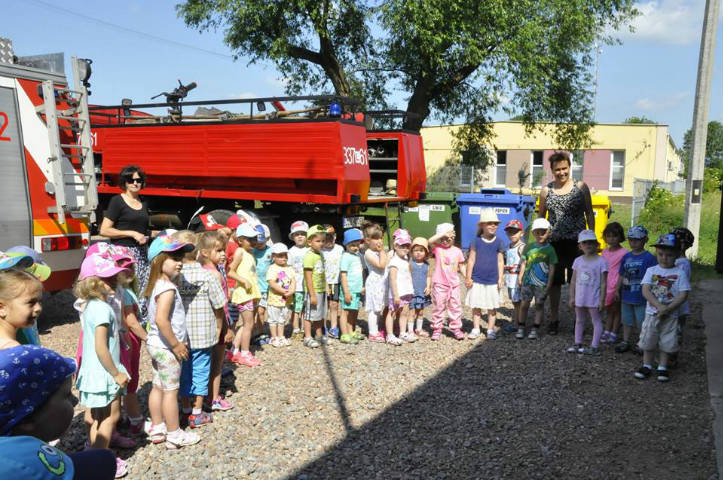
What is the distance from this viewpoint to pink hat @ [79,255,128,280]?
11.4ft

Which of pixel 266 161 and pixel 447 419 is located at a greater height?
pixel 266 161

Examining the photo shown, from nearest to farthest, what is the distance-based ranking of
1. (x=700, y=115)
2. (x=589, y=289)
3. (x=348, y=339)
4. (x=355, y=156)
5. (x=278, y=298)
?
(x=589, y=289) → (x=278, y=298) → (x=348, y=339) → (x=355, y=156) → (x=700, y=115)

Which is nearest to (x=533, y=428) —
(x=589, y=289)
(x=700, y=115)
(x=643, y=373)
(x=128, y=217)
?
(x=643, y=373)

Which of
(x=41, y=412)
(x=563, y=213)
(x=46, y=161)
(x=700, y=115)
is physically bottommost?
(x=41, y=412)

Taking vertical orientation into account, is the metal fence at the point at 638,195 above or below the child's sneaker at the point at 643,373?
above

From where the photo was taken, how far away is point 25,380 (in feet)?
4.74

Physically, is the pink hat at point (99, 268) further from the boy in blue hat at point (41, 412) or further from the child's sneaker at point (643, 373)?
the child's sneaker at point (643, 373)

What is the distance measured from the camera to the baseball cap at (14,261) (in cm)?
317

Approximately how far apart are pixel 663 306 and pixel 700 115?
7341 mm

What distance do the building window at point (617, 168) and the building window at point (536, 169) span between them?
3.88 meters

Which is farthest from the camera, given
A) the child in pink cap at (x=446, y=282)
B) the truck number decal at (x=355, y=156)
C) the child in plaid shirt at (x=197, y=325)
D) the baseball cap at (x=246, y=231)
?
the truck number decal at (x=355, y=156)

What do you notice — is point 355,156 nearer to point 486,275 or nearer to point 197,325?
point 486,275

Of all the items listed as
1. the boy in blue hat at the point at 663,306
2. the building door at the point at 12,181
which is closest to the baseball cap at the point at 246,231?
the building door at the point at 12,181

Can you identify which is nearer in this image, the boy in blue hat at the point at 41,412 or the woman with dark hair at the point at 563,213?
the boy in blue hat at the point at 41,412
